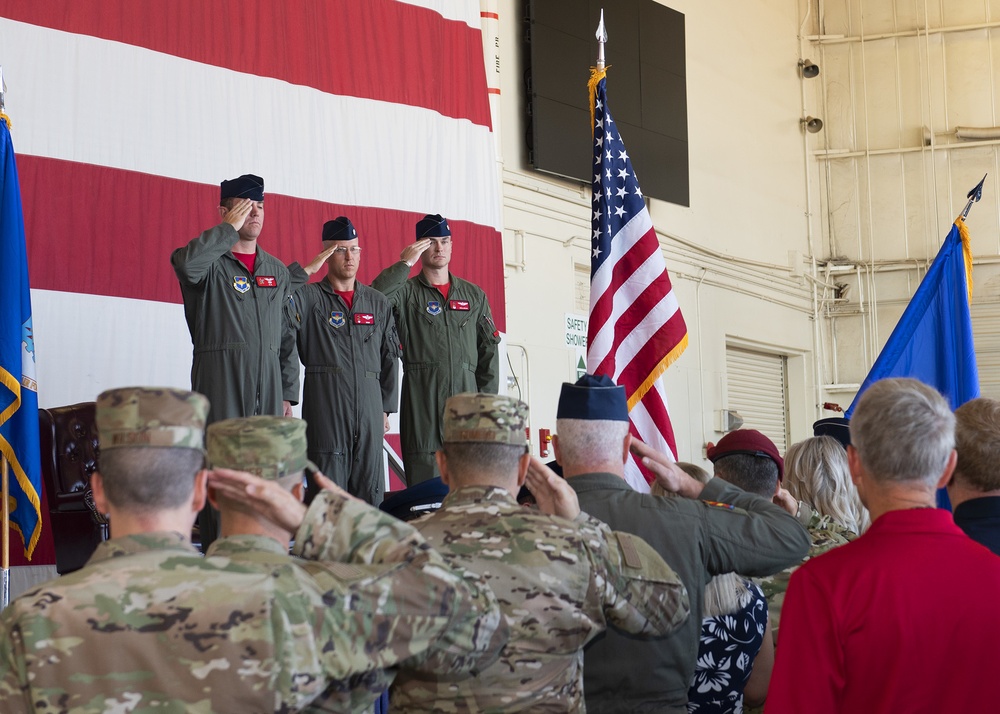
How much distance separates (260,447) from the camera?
1659 millimetres

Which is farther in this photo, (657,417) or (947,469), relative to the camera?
(657,417)

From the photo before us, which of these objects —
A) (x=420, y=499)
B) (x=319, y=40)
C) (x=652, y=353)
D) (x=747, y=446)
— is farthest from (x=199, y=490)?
(x=319, y=40)

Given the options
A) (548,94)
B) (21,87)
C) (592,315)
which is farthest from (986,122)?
(21,87)

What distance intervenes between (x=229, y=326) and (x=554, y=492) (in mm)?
2453

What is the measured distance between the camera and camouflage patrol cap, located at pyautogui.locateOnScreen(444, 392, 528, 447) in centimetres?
198

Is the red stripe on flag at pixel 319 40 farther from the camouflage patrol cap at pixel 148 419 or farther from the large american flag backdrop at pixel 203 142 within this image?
the camouflage patrol cap at pixel 148 419

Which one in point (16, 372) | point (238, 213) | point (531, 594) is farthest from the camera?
point (238, 213)

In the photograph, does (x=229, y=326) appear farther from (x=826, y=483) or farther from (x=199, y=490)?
(x=199, y=490)

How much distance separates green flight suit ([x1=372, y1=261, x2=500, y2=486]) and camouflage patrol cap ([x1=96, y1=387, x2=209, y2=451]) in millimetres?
3413

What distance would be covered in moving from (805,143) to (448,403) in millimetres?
10423

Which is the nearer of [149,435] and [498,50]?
[149,435]

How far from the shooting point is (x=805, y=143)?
1162cm

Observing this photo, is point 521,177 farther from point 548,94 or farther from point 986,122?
point 986,122

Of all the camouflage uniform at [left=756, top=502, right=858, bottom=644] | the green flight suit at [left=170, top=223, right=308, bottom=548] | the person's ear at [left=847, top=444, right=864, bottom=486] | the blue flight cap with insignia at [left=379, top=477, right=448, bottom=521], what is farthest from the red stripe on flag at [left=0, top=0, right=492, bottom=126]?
the person's ear at [left=847, top=444, right=864, bottom=486]
